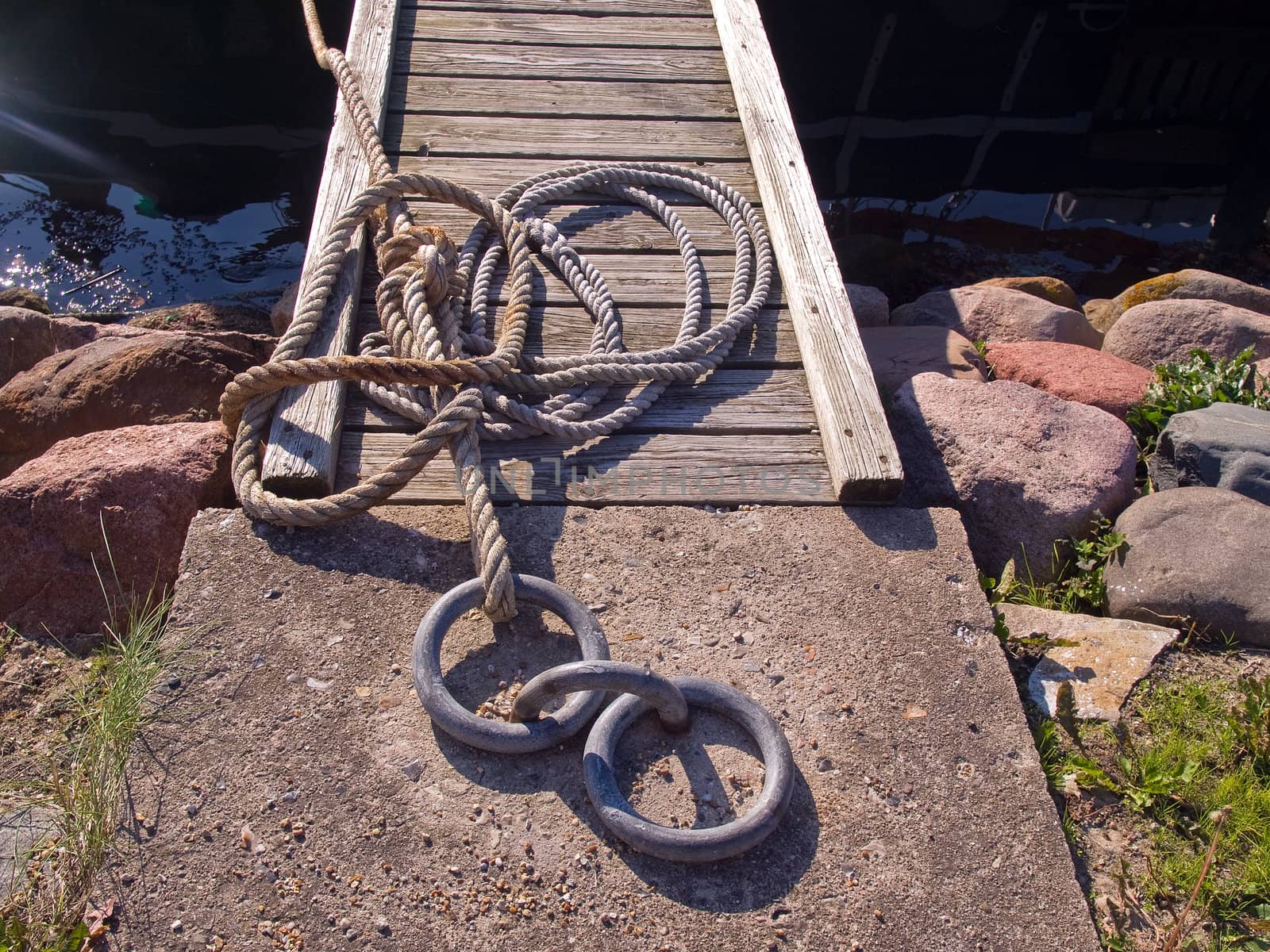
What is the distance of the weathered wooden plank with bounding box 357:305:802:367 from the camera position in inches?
123

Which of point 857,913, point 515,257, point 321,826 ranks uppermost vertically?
point 515,257

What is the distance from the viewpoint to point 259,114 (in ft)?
29.0

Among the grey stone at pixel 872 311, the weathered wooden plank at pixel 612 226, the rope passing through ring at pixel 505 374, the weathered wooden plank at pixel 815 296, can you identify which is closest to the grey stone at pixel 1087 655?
the weathered wooden plank at pixel 815 296

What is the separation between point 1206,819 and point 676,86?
3827 millimetres

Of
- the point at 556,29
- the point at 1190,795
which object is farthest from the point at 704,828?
the point at 556,29

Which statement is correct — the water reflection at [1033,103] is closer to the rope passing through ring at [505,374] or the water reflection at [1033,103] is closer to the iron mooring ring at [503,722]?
the rope passing through ring at [505,374]

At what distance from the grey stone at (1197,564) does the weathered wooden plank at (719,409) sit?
1.10 metres

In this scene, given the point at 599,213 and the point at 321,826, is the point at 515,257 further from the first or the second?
the point at 321,826

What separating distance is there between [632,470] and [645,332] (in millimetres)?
704

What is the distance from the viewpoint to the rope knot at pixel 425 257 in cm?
286

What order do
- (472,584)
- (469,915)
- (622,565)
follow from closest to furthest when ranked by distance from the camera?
(469,915) < (472,584) < (622,565)

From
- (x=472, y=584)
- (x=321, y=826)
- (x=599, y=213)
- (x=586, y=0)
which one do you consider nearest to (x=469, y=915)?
(x=321, y=826)

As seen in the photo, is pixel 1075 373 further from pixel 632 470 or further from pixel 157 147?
pixel 157 147

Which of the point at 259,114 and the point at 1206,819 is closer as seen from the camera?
the point at 1206,819
